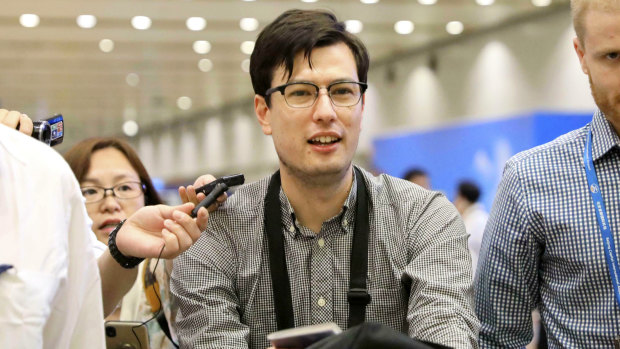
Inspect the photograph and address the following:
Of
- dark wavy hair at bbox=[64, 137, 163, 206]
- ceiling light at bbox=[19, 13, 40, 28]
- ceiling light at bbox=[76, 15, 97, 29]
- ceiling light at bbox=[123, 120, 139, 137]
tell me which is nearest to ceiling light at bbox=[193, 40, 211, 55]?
ceiling light at bbox=[76, 15, 97, 29]

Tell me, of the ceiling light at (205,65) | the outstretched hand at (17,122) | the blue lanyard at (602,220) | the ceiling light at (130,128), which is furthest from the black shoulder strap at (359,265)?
the ceiling light at (130,128)

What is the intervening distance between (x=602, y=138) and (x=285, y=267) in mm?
928

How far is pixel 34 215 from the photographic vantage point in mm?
1712

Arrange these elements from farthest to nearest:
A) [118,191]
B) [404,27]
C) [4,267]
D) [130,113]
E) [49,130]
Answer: [130,113]
[404,27]
[118,191]
[49,130]
[4,267]

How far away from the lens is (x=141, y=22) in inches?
640

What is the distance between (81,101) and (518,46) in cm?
1530

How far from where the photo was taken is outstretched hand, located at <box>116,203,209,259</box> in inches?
88.6

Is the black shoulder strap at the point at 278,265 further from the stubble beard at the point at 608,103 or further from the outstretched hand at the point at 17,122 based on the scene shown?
the stubble beard at the point at 608,103

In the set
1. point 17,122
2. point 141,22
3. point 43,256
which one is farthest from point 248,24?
point 43,256

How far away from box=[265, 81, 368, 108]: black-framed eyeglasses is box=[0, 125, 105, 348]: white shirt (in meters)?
0.82

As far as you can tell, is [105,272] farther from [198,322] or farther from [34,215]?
[34,215]

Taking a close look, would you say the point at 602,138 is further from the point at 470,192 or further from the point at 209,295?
the point at 470,192

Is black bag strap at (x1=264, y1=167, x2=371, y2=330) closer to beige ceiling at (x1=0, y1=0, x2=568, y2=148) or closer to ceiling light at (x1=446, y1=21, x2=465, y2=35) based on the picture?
beige ceiling at (x1=0, y1=0, x2=568, y2=148)

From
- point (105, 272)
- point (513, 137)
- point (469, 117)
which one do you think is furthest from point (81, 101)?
point (105, 272)
